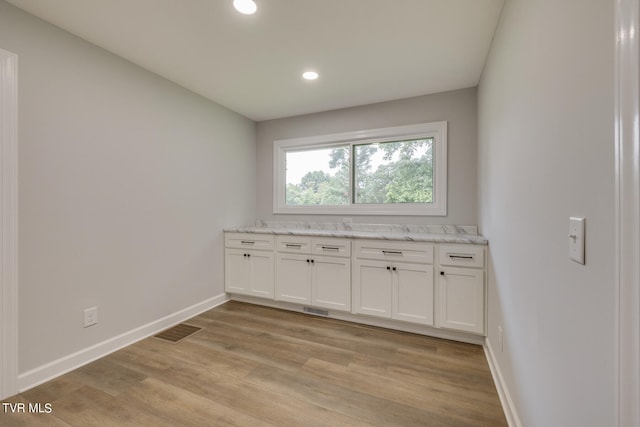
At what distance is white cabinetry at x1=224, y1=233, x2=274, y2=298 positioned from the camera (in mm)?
3131

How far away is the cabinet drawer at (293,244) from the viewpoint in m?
2.95

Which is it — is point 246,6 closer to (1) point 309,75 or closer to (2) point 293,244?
(1) point 309,75

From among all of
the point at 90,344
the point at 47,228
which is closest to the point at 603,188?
the point at 47,228

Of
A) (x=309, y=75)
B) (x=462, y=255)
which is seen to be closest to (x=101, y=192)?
(x=309, y=75)

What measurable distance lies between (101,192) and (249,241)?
150cm

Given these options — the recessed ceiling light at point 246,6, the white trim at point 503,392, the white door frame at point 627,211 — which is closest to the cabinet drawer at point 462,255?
the white trim at point 503,392

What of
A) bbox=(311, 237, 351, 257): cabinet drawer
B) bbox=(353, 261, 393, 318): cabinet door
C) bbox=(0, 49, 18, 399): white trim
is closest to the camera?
bbox=(0, 49, 18, 399): white trim

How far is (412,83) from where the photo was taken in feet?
8.82

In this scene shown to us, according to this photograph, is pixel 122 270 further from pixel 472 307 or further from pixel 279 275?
pixel 472 307

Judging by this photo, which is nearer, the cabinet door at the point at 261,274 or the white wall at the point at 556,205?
the white wall at the point at 556,205

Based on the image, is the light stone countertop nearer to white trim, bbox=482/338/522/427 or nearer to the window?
the window

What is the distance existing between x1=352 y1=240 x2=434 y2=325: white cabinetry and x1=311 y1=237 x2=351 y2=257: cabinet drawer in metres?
0.10

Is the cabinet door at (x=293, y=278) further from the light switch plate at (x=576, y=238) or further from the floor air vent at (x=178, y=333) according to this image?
the light switch plate at (x=576, y=238)

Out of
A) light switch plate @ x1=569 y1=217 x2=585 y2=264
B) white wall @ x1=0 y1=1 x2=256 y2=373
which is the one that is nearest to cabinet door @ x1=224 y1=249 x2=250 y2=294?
white wall @ x1=0 y1=1 x2=256 y2=373
